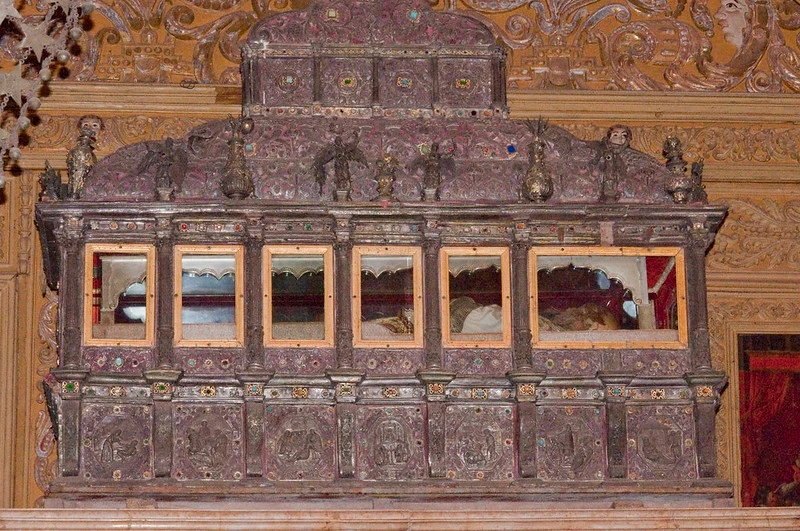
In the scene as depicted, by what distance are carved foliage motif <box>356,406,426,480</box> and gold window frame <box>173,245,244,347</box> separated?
3.58ft

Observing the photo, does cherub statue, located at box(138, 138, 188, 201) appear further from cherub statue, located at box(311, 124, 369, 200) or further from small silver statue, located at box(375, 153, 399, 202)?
small silver statue, located at box(375, 153, 399, 202)

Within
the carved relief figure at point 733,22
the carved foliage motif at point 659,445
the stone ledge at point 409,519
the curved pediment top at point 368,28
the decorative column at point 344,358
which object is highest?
the carved relief figure at point 733,22

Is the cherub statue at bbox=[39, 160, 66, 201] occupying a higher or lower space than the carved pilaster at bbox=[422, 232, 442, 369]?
higher

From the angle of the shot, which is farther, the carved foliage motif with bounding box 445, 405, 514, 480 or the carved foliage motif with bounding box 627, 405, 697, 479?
the carved foliage motif with bounding box 627, 405, 697, 479

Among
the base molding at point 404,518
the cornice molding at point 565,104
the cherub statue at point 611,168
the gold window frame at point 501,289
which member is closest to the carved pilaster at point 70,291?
the base molding at point 404,518

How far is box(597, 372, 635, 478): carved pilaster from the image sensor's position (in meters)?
15.3

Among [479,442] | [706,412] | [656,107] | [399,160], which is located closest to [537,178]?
[399,160]

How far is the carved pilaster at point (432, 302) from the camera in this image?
15.4 meters

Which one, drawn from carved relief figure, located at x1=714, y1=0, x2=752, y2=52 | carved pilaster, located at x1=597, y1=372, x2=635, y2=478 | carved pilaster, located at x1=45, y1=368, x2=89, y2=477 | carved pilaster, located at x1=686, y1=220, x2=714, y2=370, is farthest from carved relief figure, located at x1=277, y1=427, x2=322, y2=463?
carved relief figure, located at x1=714, y1=0, x2=752, y2=52

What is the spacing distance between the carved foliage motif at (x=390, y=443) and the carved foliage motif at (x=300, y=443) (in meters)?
0.22

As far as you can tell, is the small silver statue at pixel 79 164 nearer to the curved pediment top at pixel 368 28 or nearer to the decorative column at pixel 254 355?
the decorative column at pixel 254 355

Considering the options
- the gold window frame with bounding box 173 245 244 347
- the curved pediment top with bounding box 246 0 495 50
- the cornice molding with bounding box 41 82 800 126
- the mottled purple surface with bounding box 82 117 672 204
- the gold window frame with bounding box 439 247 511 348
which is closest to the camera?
the gold window frame with bounding box 173 245 244 347

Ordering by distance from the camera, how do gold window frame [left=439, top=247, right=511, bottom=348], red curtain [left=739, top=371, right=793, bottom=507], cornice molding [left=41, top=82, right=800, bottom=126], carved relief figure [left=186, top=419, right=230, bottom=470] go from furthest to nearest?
cornice molding [left=41, top=82, right=800, bottom=126] → red curtain [left=739, top=371, right=793, bottom=507] → gold window frame [left=439, top=247, right=511, bottom=348] → carved relief figure [left=186, top=419, right=230, bottom=470]

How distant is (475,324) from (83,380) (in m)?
2.93
